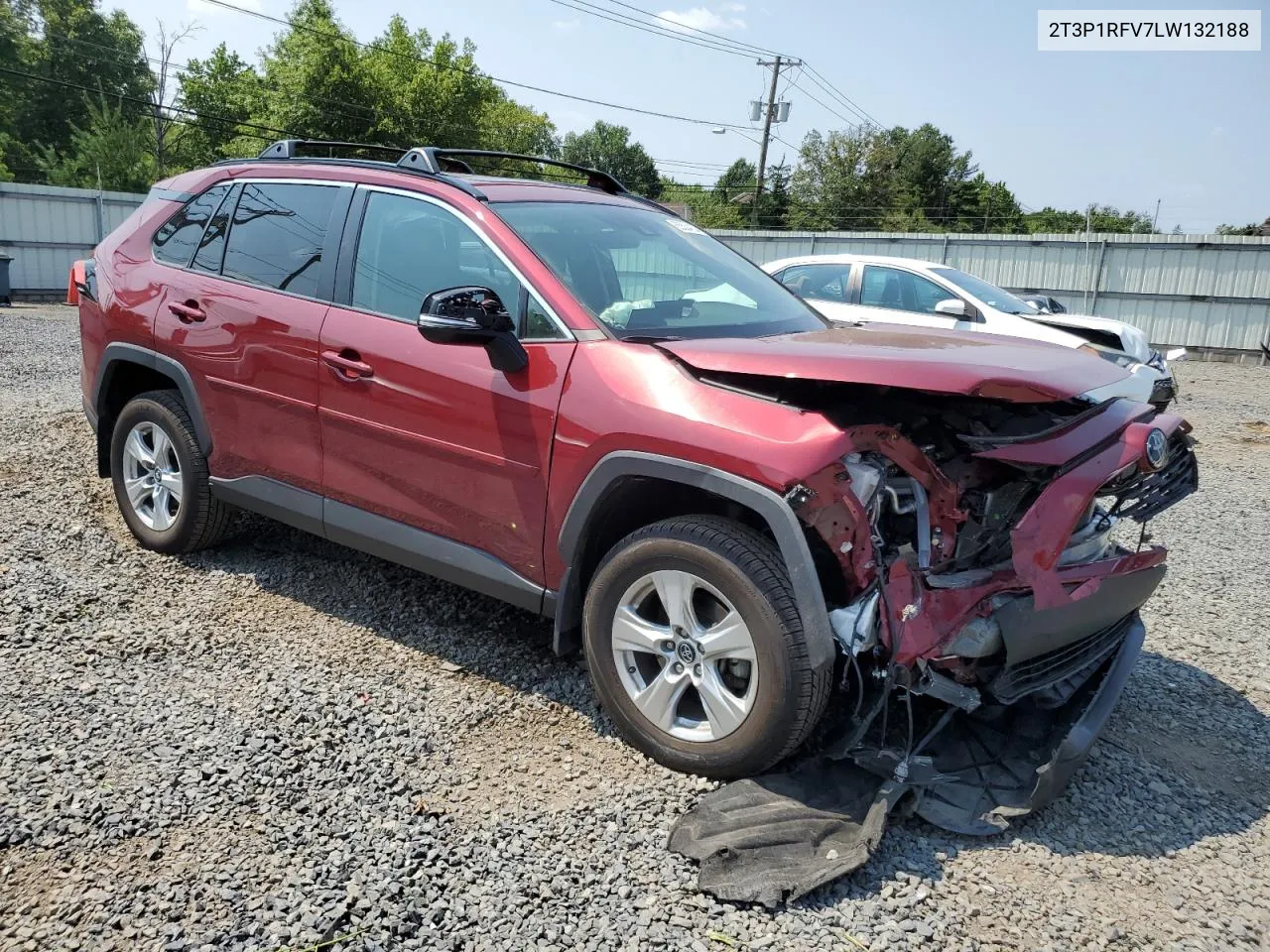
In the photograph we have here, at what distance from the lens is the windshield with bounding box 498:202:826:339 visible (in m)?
3.53

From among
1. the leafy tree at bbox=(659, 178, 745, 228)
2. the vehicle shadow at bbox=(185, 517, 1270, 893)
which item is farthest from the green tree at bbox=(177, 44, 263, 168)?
the vehicle shadow at bbox=(185, 517, 1270, 893)

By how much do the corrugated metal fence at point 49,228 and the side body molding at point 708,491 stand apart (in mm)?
20635

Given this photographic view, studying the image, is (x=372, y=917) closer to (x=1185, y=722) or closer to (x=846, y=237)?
(x=1185, y=722)

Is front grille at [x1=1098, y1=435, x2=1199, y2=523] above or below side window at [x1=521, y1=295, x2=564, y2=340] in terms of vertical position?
below

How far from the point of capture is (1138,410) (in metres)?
3.19

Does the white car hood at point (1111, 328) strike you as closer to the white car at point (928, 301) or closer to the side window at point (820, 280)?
the white car at point (928, 301)

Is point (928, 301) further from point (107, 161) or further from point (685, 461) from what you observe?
point (107, 161)

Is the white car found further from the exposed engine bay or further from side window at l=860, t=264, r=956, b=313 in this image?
the exposed engine bay

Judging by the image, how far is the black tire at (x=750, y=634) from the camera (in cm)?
282

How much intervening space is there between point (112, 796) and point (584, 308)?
85.2 inches

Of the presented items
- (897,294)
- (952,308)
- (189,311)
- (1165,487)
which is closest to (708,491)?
(1165,487)

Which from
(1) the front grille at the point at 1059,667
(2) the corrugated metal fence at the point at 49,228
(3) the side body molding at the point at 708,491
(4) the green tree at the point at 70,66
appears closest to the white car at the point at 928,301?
(1) the front grille at the point at 1059,667

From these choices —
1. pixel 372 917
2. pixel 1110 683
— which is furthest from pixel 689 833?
pixel 1110 683

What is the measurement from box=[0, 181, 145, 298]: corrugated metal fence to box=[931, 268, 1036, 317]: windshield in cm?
1843
